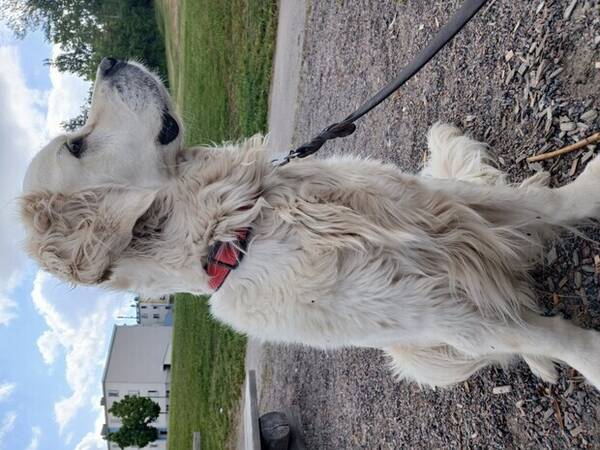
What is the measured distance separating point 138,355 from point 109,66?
50.8m

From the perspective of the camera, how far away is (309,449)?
723 cm

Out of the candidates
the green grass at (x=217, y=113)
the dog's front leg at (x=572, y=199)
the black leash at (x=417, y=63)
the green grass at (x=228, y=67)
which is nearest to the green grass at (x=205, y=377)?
the green grass at (x=217, y=113)

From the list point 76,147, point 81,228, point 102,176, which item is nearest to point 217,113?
point 76,147

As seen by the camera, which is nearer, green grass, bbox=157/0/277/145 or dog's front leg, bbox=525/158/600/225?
dog's front leg, bbox=525/158/600/225

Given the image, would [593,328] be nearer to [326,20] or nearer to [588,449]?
[588,449]

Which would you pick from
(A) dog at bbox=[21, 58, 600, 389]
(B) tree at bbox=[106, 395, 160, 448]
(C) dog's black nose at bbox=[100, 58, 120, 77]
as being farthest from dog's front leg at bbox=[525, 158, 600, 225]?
(B) tree at bbox=[106, 395, 160, 448]

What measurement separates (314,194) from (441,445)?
259 centimetres

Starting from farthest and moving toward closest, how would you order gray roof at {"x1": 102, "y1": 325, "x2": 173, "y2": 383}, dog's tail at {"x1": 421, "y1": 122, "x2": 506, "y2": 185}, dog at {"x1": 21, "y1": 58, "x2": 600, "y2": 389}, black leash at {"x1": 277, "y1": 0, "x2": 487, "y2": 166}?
gray roof at {"x1": 102, "y1": 325, "x2": 173, "y2": 383}, dog's tail at {"x1": 421, "y1": 122, "x2": 506, "y2": 185}, dog at {"x1": 21, "y1": 58, "x2": 600, "y2": 389}, black leash at {"x1": 277, "y1": 0, "x2": 487, "y2": 166}

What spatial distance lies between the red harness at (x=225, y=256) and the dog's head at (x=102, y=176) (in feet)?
1.56

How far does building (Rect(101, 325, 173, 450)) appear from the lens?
4931 cm

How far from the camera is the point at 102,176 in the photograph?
11.1 feet

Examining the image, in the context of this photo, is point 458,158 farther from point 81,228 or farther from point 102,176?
point 81,228

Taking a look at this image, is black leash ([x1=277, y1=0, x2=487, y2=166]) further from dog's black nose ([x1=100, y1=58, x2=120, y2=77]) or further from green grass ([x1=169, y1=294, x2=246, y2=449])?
green grass ([x1=169, y1=294, x2=246, y2=449])

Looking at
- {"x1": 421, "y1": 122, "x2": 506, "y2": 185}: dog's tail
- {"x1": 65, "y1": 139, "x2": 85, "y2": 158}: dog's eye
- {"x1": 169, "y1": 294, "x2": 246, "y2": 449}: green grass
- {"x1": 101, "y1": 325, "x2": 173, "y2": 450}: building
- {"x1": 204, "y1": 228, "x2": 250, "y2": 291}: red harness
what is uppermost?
{"x1": 65, "y1": 139, "x2": 85, "y2": 158}: dog's eye
